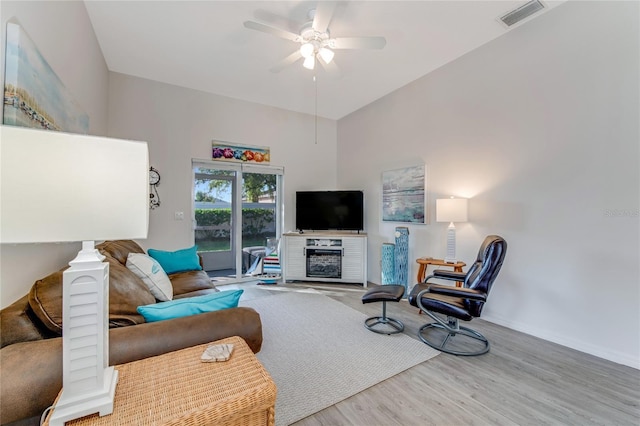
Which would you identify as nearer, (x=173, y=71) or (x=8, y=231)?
(x=8, y=231)

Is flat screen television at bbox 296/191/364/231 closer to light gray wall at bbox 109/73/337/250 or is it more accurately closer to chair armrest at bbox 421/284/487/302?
light gray wall at bbox 109/73/337/250

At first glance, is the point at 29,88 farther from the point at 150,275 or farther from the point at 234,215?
the point at 234,215

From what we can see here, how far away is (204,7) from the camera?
2490 mm

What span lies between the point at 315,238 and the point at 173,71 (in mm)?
3229

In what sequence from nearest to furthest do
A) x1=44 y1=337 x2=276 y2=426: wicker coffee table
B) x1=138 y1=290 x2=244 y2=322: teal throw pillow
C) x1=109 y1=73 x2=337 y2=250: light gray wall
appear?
x1=44 y1=337 x2=276 y2=426: wicker coffee table
x1=138 y1=290 x2=244 y2=322: teal throw pillow
x1=109 y1=73 x2=337 y2=250: light gray wall

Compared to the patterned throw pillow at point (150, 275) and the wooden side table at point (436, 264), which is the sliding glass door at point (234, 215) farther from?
the wooden side table at point (436, 264)

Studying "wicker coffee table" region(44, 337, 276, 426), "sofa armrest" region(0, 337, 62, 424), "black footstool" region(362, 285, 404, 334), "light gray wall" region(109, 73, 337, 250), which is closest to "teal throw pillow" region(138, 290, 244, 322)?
"wicker coffee table" region(44, 337, 276, 426)

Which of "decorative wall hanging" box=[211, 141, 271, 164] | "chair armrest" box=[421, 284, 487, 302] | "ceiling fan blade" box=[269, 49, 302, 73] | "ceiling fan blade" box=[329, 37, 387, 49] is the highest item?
"ceiling fan blade" box=[269, 49, 302, 73]

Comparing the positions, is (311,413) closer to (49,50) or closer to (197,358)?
(197,358)

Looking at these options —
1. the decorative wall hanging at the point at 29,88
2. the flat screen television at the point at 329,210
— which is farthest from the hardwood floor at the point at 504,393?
the flat screen television at the point at 329,210

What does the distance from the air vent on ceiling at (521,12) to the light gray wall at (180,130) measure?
3.43 meters

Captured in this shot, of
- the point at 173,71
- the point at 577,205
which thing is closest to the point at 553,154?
the point at 577,205

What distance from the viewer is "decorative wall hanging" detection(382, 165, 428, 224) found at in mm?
3873

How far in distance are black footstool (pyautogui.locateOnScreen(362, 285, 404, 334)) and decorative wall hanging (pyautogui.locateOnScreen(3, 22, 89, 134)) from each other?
2775 millimetres
